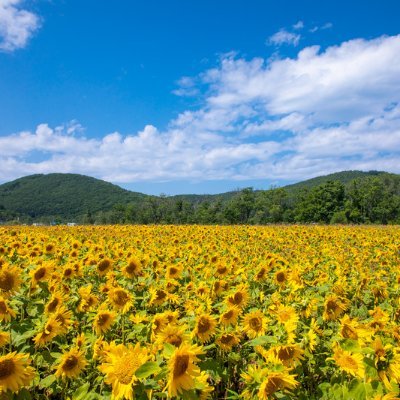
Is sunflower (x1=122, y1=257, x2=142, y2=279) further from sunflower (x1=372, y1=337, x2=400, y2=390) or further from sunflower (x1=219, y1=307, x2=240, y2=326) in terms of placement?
sunflower (x1=372, y1=337, x2=400, y2=390)

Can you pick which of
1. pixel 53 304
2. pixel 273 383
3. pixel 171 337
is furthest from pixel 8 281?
pixel 273 383

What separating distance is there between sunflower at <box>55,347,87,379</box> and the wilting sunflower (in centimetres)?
123

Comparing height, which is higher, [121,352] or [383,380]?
[121,352]

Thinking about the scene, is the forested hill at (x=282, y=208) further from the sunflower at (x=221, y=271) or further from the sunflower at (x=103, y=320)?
the sunflower at (x=103, y=320)

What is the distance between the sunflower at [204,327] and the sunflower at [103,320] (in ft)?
2.61

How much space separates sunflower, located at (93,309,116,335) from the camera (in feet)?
10.1

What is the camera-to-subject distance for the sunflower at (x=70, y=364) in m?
2.45

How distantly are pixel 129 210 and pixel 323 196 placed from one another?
44.3 meters

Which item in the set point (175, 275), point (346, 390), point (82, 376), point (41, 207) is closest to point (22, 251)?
point (175, 275)

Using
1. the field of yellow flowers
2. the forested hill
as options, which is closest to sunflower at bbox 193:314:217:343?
the field of yellow flowers

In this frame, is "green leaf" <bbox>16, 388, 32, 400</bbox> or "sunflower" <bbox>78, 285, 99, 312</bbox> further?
"sunflower" <bbox>78, 285, 99, 312</bbox>

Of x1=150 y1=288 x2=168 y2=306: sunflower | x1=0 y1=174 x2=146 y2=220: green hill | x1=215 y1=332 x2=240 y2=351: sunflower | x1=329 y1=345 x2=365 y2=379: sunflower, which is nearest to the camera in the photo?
x1=329 y1=345 x2=365 y2=379: sunflower

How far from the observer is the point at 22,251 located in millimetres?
6461

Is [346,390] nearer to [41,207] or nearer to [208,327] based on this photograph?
[208,327]
